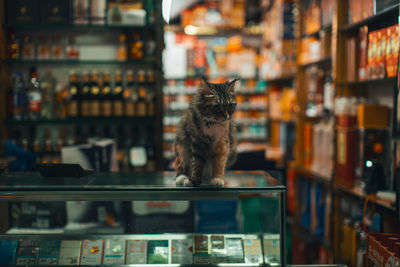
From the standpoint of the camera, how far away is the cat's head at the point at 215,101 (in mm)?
1642

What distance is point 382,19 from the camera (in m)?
2.86

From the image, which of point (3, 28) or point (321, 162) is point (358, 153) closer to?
point (321, 162)

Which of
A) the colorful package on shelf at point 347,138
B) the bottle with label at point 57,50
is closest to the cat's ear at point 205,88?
the colorful package on shelf at point 347,138

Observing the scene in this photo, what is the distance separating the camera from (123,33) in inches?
155

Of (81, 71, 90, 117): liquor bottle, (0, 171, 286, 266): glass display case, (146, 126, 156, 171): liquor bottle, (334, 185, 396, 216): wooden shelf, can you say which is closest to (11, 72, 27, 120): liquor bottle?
(81, 71, 90, 117): liquor bottle

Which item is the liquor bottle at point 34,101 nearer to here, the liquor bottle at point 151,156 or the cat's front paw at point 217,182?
the liquor bottle at point 151,156

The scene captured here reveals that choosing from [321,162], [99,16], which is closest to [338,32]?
[321,162]

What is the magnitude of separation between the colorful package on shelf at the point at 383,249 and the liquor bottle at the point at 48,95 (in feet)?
10.4

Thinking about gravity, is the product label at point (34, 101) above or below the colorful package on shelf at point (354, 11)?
below

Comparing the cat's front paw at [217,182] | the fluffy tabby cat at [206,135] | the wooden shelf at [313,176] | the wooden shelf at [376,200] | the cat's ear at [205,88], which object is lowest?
the wooden shelf at [313,176]

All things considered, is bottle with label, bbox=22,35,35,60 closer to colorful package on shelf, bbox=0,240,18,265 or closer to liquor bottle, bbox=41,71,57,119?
liquor bottle, bbox=41,71,57,119

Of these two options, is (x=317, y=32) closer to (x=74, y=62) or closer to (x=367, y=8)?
(x=367, y=8)

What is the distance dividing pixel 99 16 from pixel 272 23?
111 inches

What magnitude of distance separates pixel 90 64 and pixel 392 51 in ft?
9.08
